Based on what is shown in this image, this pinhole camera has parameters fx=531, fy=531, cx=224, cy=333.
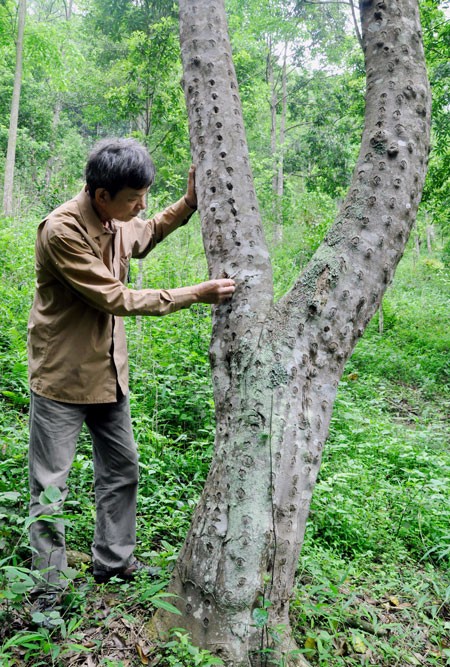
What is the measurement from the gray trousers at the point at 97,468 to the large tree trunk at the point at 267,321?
57 cm

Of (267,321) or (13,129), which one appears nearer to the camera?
(267,321)

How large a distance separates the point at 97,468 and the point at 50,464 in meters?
0.41

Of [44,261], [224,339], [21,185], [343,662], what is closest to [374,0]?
[224,339]

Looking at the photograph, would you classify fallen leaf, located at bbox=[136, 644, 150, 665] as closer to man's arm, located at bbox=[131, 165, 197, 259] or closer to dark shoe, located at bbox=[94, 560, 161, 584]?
dark shoe, located at bbox=[94, 560, 161, 584]

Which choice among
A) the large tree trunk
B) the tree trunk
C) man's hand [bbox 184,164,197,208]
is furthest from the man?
the tree trunk

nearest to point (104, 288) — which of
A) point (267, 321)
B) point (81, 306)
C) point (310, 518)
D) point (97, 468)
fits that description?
point (81, 306)

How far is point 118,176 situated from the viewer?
7.62ft

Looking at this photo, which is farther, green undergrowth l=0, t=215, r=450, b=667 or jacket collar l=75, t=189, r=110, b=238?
jacket collar l=75, t=189, r=110, b=238

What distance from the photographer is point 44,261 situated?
7.82 ft

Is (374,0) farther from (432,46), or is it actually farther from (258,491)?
(432,46)

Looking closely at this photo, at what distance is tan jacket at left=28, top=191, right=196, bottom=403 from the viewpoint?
90.7 inches

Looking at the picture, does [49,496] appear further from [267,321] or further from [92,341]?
[267,321]

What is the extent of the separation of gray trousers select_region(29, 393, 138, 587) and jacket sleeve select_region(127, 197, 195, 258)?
856mm

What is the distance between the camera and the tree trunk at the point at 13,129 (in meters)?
12.4
